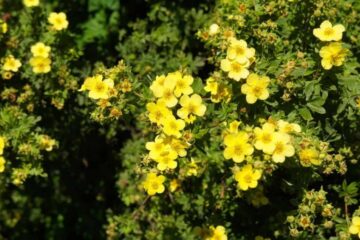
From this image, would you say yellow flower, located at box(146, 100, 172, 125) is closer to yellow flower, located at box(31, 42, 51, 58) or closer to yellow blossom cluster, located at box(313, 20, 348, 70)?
yellow blossom cluster, located at box(313, 20, 348, 70)

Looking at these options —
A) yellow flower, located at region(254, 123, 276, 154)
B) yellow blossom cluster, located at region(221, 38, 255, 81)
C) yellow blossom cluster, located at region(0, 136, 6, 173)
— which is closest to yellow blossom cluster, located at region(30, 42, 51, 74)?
yellow blossom cluster, located at region(0, 136, 6, 173)

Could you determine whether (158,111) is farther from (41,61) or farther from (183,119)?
(41,61)

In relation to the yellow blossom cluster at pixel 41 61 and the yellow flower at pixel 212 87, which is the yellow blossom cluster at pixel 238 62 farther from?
the yellow blossom cluster at pixel 41 61

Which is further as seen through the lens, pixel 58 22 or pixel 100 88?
pixel 58 22

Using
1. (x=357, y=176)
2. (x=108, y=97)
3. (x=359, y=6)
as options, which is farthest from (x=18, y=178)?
(x=359, y=6)

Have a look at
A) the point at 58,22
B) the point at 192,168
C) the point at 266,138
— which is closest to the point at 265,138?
the point at 266,138

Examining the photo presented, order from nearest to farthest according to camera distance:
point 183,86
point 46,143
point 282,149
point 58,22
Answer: point 282,149
point 183,86
point 46,143
point 58,22

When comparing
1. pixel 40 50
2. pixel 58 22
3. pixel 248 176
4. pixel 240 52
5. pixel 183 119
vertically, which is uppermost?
pixel 58 22
